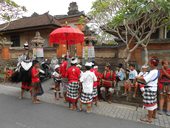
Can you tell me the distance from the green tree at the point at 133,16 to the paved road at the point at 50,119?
4.07 meters

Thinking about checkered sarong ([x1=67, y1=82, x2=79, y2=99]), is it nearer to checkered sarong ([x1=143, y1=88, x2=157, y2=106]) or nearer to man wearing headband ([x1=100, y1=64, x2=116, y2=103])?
man wearing headband ([x1=100, y1=64, x2=116, y2=103])

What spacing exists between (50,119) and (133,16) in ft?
17.3

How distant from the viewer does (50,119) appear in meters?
5.56

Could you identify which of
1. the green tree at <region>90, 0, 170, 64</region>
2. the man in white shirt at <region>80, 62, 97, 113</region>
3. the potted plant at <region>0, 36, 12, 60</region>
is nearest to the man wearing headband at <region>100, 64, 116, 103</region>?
the man in white shirt at <region>80, 62, 97, 113</region>

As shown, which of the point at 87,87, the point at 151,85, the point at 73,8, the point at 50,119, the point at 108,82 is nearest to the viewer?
the point at 151,85

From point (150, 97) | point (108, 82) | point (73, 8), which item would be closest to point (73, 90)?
point (108, 82)

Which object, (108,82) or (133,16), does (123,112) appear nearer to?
(108,82)

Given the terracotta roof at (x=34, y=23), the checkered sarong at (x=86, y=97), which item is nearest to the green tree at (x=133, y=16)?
the checkered sarong at (x=86, y=97)

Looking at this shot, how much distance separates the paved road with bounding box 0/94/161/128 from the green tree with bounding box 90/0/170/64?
4068 mm

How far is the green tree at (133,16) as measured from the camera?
22.1 ft

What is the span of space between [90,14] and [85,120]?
778 cm

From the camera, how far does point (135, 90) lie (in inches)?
287

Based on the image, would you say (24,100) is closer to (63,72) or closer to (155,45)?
→ (63,72)

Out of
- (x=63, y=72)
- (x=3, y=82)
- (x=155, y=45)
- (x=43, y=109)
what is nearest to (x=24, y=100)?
(x=43, y=109)
